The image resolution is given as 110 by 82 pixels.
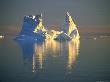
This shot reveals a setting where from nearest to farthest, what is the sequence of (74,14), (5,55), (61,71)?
(61,71) → (74,14) → (5,55)

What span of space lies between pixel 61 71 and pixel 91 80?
87cm

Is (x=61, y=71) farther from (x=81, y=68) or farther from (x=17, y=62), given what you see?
(x=17, y=62)

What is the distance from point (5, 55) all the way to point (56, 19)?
187 centimetres

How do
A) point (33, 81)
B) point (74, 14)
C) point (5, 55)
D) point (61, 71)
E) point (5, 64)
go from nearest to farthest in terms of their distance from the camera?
point (33, 81), point (61, 71), point (5, 64), point (74, 14), point (5, 55)

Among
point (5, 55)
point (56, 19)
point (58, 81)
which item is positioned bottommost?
point (58, 81)

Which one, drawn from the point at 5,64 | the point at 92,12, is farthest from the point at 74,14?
the point at 5,64

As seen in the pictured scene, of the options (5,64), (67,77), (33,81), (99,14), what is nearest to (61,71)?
(67,77)

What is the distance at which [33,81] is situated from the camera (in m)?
6.25

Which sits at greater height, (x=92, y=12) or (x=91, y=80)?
(x=92, y=12)

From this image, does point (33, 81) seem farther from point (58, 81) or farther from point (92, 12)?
point (92, 12)

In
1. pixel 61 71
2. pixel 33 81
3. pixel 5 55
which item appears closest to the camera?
pixel 33 81

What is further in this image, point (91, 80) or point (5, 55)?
point (5, 55)

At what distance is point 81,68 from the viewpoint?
7.21 m
